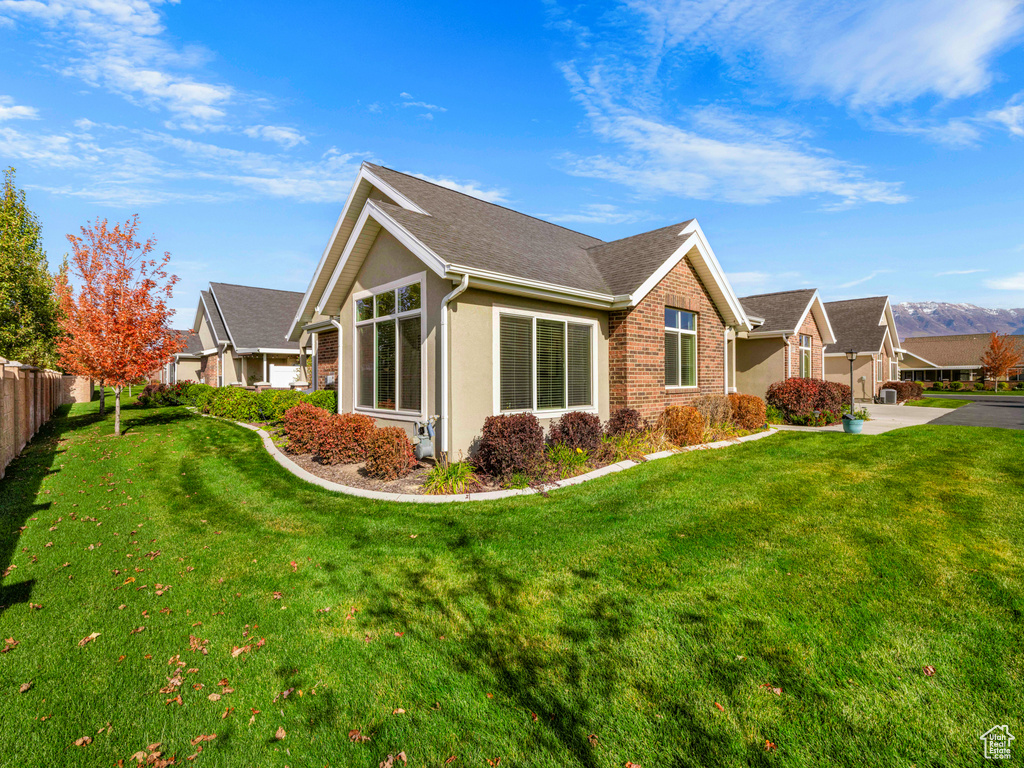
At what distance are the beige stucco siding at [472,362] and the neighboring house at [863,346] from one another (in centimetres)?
2590

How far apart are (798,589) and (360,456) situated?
26.4 ft

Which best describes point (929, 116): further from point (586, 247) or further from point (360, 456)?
point (360, 456)

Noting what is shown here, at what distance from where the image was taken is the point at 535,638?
139 inches

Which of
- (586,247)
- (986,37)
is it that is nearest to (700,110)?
(586,247)

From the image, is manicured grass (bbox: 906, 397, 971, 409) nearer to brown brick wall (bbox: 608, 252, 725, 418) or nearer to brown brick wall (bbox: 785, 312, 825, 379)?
brown brick wall (bbox: 785, 312, 825, 379)

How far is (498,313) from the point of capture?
8.91 metres

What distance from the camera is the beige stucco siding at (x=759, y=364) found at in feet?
61.1

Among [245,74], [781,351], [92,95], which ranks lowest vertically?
[781,351]

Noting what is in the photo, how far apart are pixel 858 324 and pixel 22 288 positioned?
155ft

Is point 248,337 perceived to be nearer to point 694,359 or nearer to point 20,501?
point 20,501

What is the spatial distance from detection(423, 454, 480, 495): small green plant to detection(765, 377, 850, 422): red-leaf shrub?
13479 millimetres

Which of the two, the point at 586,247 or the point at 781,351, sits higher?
the point at 586,247

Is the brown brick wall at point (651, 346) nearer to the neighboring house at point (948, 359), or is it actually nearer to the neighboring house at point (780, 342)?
the neighboring house at point (780, 342)

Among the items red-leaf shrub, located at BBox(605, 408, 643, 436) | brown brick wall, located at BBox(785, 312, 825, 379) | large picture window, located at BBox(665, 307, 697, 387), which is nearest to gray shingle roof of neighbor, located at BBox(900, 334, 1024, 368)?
brown brick wall, located at BBox(785, 312, 825, 379)
